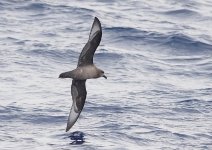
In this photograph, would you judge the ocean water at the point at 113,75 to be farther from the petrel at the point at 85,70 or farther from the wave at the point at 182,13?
the petrel at the point at 85,70

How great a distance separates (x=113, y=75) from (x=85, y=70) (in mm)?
5617

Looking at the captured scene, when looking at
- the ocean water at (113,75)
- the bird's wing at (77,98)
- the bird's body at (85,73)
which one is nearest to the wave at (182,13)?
the ocean water at (113,75)

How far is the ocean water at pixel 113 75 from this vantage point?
16.8 meters

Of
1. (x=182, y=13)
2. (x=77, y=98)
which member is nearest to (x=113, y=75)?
(x=77, y=98)

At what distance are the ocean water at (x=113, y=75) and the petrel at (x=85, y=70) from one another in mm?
934

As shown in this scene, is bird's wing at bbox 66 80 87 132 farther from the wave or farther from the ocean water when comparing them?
the wave

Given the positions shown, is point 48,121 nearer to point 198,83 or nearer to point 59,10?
point 198,83

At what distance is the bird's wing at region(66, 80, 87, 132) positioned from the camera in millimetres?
15617

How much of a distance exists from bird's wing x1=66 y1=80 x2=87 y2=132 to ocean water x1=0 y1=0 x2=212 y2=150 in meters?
0.56

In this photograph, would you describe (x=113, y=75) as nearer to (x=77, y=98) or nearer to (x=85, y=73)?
(x=77, y=98)

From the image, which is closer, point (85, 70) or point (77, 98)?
point (85, 70)

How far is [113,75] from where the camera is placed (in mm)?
20672

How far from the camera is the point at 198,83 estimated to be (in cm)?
2059

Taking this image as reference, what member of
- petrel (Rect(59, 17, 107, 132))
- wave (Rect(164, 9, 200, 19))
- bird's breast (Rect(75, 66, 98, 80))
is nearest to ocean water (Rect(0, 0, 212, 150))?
wave (Rect(164, 9, 200, 19))
